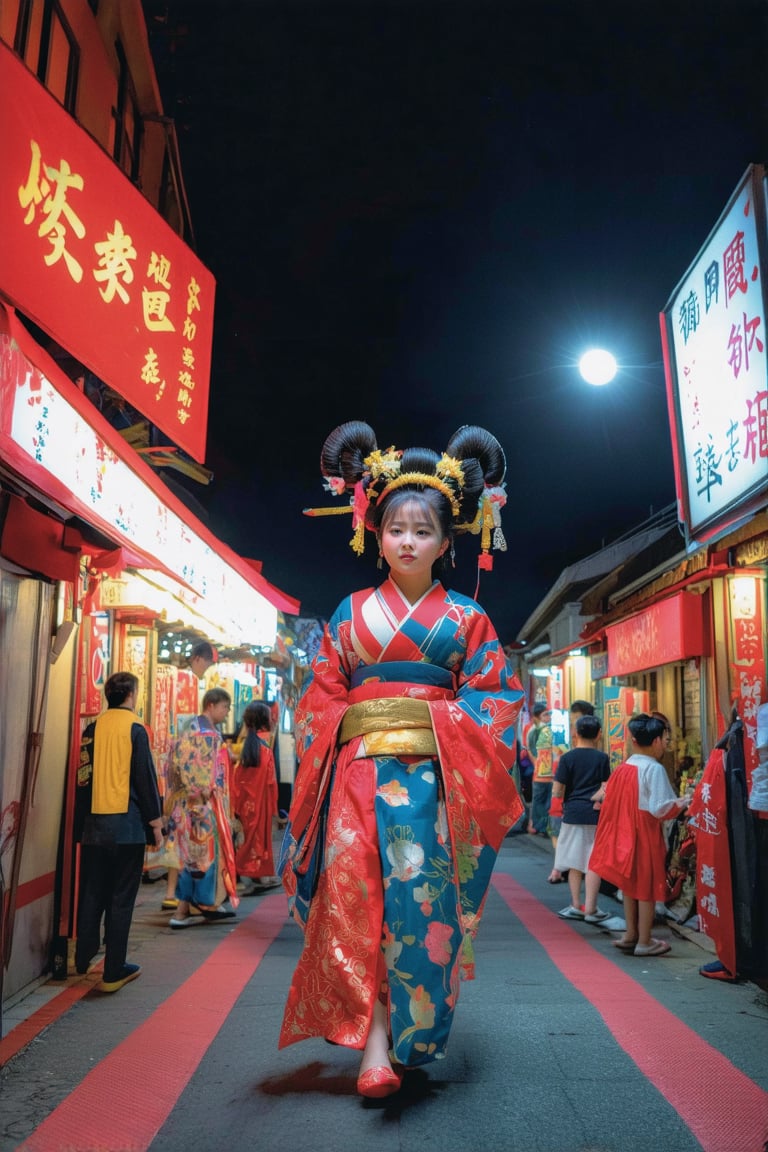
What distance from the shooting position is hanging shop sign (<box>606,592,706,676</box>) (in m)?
9.29

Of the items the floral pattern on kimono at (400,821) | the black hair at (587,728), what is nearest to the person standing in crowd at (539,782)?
the black hair at (587,728)

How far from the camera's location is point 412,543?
4.60 metres

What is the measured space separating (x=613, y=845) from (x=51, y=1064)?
438 cm

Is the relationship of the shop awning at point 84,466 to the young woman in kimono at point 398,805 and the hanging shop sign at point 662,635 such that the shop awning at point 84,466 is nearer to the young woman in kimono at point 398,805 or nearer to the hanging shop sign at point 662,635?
the young woman in kimono at point 398,805

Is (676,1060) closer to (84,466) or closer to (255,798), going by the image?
(84,466)

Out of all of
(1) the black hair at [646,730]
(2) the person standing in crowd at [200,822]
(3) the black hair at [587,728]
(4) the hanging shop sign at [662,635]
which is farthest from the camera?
(4) the hanging shop sign at [662,635]

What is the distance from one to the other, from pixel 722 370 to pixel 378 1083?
4.44m

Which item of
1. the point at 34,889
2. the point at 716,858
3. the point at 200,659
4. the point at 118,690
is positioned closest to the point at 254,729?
the point at 200,659

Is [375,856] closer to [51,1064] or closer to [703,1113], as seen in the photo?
[703,1113]

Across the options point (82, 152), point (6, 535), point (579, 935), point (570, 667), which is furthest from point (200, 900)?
point (570, 667)

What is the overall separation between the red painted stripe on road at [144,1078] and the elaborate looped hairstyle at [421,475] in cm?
262

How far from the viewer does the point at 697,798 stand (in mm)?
6395

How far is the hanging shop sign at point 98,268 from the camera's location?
16.7 feet

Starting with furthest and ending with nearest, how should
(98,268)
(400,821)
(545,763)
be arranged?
(545,763)
(98,268)
(400,821)
